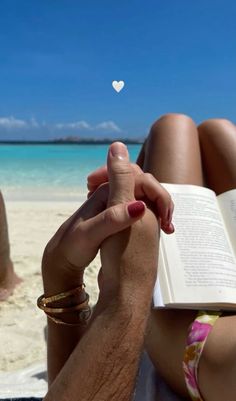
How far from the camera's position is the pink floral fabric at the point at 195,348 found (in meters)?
→ 0.86

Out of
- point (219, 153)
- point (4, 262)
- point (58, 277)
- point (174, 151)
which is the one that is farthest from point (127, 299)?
point (4, 262)

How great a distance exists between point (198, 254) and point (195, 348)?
204 millimetres

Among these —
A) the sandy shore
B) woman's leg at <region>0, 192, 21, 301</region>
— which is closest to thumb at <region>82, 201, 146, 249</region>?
the sandy shore

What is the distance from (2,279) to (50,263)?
4.64 feet

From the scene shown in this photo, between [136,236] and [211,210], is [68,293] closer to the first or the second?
[136,236]

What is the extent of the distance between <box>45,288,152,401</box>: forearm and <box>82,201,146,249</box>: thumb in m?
0.09

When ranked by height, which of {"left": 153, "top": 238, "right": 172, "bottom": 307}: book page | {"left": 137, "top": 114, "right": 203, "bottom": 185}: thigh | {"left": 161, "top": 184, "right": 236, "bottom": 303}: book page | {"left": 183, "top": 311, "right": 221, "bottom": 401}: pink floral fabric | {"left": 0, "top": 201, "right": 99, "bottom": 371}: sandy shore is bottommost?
{"left": 0, "top": 201, "right": 99, "bottom": 371}: sandy shore

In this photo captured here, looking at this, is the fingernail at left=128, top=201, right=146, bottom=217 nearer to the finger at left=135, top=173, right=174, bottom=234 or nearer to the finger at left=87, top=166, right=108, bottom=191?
the finger at left=135, top=173, right=174, bottom=234

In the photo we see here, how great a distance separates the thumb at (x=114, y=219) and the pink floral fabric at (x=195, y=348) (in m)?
0.32

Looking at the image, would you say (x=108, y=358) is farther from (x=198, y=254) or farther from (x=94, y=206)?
(x=198, y=254)

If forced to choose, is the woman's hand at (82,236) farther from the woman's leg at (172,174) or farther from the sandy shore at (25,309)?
the sandy shore at (25,309)

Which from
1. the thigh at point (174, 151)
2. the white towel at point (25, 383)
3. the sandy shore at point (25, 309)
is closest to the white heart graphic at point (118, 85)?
the thigh at point (174, 151)

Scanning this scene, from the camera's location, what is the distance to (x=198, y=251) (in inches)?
39.7

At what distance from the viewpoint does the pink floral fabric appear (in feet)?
2.82
